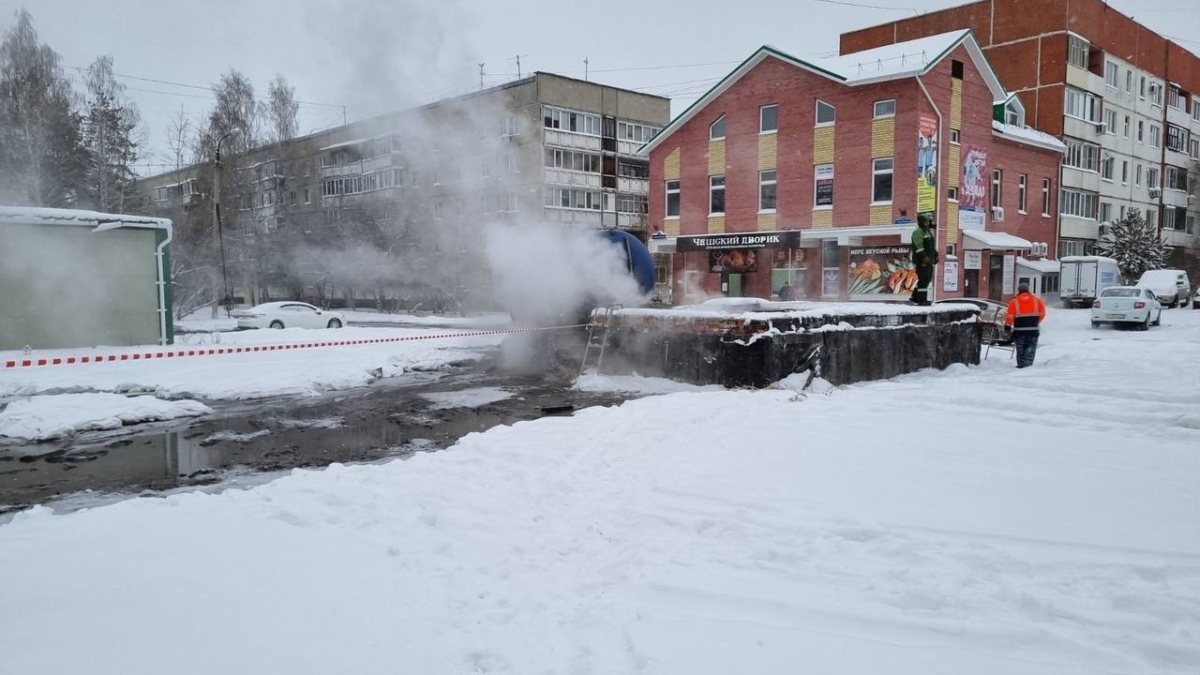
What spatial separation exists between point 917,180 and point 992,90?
8342 mm

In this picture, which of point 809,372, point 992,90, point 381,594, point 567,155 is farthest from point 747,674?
point 567,155

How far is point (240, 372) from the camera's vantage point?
13.8m

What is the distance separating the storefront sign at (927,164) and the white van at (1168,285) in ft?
43.6

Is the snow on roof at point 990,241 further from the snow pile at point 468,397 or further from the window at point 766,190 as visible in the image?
the snow pile at point 468,397

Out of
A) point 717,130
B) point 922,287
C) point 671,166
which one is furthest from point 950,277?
point 922,287

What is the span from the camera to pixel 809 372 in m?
10.5

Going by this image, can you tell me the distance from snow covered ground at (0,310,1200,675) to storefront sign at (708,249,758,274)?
25.5 metres

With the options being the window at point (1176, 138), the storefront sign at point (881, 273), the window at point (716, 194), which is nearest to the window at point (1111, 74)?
the window at point (1176, 138)

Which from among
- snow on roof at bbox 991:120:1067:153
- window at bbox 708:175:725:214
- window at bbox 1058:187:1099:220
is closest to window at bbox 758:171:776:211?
window at bbox 708:175:725:214

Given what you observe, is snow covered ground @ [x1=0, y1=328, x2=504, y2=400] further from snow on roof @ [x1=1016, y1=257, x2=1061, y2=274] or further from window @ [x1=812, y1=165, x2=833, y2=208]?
snow on roof @ [x1=1016, y1=257, x2=1061, y2=274]

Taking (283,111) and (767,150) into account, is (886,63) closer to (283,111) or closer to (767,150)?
(767,150)

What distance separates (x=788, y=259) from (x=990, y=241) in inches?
315

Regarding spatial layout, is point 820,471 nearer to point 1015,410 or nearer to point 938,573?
point 938,573

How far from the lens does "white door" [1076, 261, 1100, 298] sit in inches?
1259
